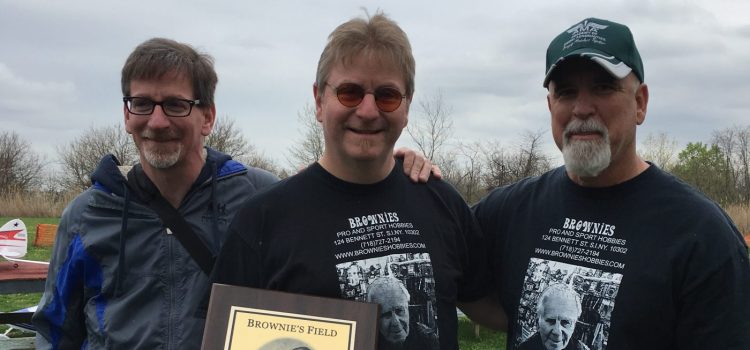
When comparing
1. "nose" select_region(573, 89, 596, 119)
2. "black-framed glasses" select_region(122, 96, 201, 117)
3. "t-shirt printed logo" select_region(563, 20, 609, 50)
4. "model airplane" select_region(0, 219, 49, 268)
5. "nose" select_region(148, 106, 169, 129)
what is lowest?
"model airplane" select_region(0, 219, 49, 268)

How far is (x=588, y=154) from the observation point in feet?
9.21

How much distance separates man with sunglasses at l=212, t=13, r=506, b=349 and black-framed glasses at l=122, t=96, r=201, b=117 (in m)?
0.67

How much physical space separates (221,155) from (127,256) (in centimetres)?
72

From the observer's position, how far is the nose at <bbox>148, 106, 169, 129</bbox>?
121 inches

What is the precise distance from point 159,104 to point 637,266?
2.31 meters

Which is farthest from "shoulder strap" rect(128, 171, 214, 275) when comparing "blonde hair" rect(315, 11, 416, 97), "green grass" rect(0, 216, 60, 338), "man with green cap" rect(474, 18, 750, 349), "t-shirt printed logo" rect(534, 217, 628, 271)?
"green grass" rect(0, 216, 60, 338)

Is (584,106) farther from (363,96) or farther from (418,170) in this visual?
(363,96)

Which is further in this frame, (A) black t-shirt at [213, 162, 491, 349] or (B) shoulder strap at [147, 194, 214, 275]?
(B) shoulder strap at [147, 194, 214, 275]

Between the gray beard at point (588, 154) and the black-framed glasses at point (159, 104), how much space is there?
72.6 inches

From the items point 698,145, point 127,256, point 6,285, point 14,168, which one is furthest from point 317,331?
point 698,145

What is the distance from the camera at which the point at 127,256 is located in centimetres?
311

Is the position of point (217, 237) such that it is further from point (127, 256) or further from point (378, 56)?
point (378, 56)

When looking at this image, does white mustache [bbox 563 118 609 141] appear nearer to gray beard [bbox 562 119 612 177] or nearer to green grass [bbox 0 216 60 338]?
gray beard [bbox 562 119 612 177]

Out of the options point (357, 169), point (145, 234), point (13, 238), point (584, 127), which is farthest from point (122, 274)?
point (13, 238)
